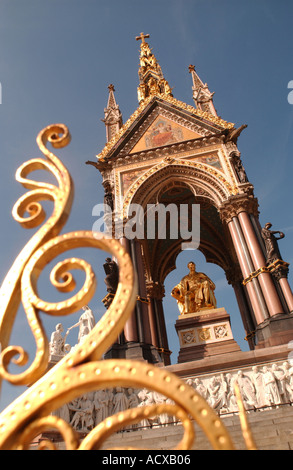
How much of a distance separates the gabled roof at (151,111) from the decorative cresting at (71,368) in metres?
12.6

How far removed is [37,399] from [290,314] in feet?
28.2

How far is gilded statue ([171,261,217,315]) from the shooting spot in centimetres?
1134

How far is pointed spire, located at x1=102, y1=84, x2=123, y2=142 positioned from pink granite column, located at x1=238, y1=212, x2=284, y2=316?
7757mm

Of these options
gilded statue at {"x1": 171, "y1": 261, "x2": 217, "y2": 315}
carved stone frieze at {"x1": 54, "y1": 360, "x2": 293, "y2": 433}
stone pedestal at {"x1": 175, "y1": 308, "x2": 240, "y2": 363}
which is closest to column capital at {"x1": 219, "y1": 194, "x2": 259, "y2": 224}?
gilded statue at {"x1": 171, "y1": 261, "x2": 217, "y2": 315}

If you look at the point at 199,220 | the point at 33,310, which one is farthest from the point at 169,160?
the point at 33,310

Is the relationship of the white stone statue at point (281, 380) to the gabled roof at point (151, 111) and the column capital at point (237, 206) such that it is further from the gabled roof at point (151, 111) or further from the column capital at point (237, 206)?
the gabled roof at point (151, 111)

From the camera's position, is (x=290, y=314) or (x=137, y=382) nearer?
(x=137, y=382)

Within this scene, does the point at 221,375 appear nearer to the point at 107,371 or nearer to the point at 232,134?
the point at 107,371

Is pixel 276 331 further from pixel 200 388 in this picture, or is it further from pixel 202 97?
pixel 202 97

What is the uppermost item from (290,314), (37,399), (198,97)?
(198,97)

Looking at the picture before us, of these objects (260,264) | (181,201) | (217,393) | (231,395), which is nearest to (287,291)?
(260,264)

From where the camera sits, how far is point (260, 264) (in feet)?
31.6

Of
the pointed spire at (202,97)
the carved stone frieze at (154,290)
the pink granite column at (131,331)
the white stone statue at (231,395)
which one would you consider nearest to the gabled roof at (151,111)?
the pointed spire at (202,97)

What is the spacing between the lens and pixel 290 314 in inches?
334
